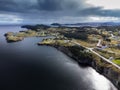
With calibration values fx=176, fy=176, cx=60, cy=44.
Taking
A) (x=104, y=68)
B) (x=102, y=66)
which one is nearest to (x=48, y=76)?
(x=104, y=68)

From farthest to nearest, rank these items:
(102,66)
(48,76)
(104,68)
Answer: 1. (102,66)
2. (104,68)
3. (48,76)

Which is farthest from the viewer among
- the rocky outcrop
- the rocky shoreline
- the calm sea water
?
the rocky shoreline

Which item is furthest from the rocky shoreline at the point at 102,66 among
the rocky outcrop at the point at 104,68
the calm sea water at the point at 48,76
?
the calm sea water at the point at 48,76

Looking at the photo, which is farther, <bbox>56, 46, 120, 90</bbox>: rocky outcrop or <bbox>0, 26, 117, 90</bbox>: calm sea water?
<bbox>56, 46, 120, 90</bbox>: rocky outcrop

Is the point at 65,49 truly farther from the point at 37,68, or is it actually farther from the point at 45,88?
the point at 45,88

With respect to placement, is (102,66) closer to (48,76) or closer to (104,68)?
(104,68)

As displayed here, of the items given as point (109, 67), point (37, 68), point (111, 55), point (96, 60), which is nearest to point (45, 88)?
point (37, 68)

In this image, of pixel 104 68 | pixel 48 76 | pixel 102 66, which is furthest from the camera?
pixel 102 66

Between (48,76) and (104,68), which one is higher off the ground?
(104,68)

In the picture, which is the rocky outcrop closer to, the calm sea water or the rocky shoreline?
the rocky shoreline

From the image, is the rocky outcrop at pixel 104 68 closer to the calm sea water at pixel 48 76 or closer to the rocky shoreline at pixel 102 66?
the rocky shoreline at pixel 102 66

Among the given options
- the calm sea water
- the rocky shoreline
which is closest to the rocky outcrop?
the rocky shoreline
